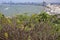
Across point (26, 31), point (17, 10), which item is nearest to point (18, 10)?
point (17, 10)

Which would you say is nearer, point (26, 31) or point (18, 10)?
point (26, 31)

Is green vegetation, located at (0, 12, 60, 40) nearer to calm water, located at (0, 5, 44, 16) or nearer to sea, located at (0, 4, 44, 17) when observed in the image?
sea, located at (0, 4, 44, 17)

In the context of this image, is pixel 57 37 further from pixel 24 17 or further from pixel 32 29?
pixel 24 17

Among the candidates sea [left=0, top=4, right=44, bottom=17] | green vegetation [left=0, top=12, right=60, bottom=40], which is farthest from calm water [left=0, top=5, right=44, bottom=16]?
green vegetation [left=0, top=12, right=60, bottom=40]

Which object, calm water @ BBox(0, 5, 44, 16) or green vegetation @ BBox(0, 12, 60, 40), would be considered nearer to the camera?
green vegetation @ BBox(0, 12, 60, 40)

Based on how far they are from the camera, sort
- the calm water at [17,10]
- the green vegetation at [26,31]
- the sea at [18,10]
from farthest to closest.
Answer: the calm water at [17,10] → the sea at [18,10] → the green vegetation at [26,31]

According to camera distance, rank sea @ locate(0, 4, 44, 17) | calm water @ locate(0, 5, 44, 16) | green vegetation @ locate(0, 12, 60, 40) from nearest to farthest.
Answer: green vegetation @ locate(0, 12, 60, 40) → sea @ locate(0, 4, 44, 17) → calm water @ locate(0, 5, 44, 16)

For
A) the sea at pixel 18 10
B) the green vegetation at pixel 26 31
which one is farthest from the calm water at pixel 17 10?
the green vegetation at pixel 26 31

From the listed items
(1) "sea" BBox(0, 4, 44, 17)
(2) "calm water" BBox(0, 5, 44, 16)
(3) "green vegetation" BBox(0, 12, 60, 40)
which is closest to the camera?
(3) "green vegetation" BBox(0, 12, 60, 40)

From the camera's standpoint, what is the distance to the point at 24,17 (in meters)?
1.76

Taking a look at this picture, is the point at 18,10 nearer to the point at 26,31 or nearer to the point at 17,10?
the point at 17,10

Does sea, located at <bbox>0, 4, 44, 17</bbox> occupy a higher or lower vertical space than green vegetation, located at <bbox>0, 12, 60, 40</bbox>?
lower

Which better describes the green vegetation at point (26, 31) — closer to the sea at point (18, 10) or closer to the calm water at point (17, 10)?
the sea at point (18, 10)

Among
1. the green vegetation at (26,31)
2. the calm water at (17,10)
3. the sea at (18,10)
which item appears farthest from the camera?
the calm water at (17,10)
